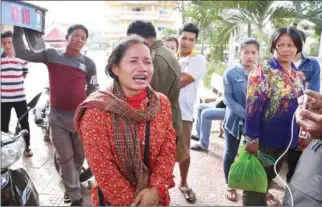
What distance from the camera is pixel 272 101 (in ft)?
6.88

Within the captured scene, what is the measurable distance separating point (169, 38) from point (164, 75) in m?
1.78

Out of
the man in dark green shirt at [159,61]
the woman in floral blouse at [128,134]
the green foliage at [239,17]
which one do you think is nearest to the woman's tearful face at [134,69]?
the woman in floral blouse at [128,134]

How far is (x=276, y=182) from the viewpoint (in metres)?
3.28

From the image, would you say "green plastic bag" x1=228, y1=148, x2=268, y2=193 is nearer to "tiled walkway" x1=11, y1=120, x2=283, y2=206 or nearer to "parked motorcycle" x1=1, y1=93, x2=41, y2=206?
"tiled walkway" x1=11, y1=120, x2=283, y2=206

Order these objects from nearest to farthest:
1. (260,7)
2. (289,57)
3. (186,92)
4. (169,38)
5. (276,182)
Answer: (289,57) < (186,92) < (276,182) < (169,38) < (260,7)

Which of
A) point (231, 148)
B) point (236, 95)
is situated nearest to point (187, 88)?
point (236, 95)

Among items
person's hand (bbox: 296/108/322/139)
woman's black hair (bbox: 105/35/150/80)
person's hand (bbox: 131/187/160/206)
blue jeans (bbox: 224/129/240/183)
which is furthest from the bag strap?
blue jeans (bbox: 224/129/240/183)

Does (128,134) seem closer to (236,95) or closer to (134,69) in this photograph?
(134,69)

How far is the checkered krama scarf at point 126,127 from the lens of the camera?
1.42 m

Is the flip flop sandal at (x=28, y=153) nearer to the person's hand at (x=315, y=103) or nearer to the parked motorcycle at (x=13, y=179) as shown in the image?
the parked motorcycle at (x=13, y=179)

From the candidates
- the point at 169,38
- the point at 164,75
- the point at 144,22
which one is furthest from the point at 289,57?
the point at 169,38

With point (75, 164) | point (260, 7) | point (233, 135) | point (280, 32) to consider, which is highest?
point (260, 7)

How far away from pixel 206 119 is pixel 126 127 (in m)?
2.87

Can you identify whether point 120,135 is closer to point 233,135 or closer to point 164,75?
point 164,75
